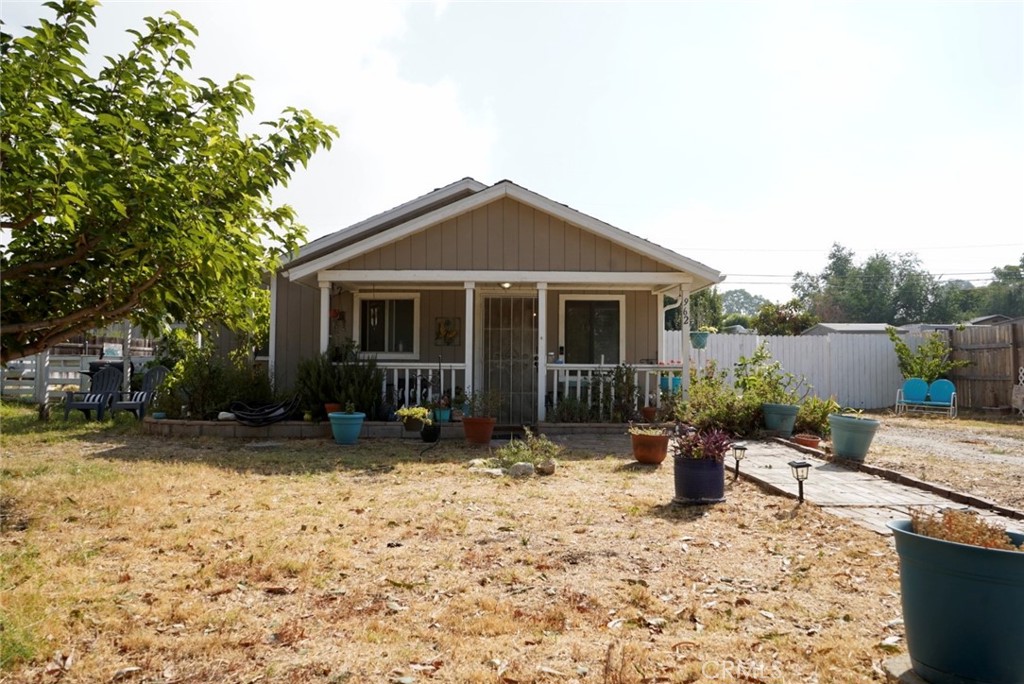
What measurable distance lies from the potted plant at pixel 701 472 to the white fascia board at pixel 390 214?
25.4ft

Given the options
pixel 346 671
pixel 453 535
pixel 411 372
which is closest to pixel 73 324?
pixel 453 535

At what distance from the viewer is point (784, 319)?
33125 mm

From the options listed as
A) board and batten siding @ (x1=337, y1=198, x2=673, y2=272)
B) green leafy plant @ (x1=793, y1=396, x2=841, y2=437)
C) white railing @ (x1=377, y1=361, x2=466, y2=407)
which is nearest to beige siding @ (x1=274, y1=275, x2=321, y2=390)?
white railing @ (x1=377, y1=361, x2=466, y2=407)

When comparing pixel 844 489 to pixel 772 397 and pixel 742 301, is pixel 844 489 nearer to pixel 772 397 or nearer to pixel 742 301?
pixel 772 397

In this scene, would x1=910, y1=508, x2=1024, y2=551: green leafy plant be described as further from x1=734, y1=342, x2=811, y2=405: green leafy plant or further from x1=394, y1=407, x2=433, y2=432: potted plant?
x1=734, y1=342, x2=811, y2=405: green leafy plant

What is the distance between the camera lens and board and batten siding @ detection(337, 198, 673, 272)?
1105 centimetres

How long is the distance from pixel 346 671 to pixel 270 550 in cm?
196

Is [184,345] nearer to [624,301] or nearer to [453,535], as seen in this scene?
[624,301]

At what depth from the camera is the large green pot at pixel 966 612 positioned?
2.45 meters

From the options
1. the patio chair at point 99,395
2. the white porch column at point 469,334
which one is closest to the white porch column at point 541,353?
the white porch column at point 469,334

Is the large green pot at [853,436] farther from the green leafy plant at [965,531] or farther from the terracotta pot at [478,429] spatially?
the green leafy plant at [965,531]

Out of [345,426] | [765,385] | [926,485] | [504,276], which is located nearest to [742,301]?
[765,385]

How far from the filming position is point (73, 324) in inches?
212

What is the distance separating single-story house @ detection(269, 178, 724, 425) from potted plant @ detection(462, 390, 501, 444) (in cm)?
43
